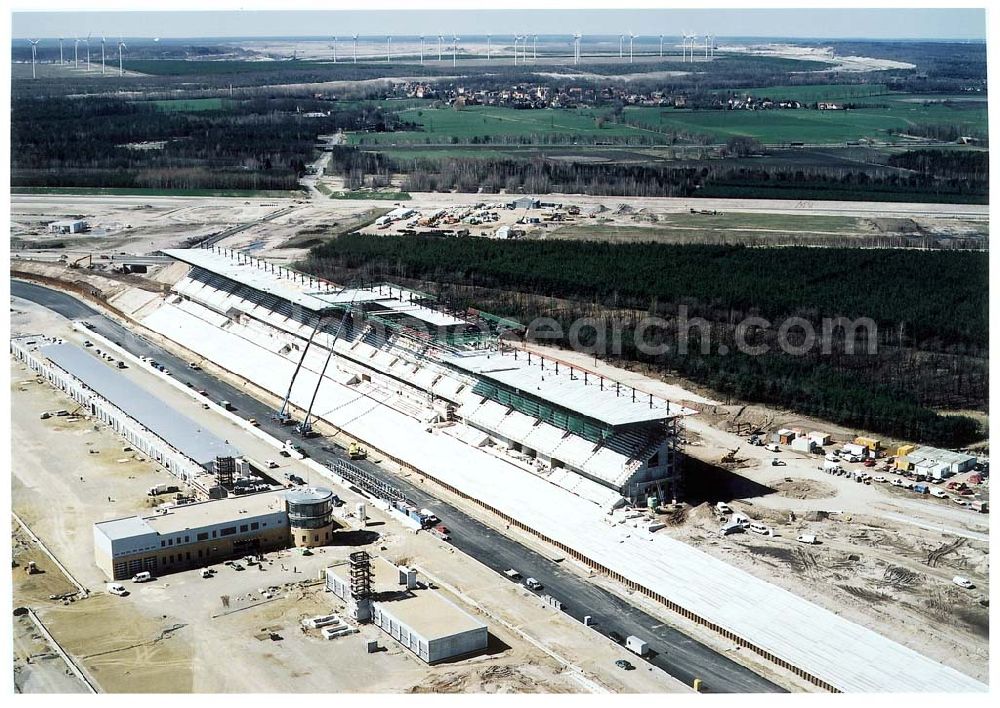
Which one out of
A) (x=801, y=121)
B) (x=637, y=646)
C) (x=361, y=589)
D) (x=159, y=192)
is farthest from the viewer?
(x=801, y=121)

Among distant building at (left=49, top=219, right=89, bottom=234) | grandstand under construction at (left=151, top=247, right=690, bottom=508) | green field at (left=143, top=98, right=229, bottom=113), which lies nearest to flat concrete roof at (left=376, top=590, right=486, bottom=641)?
grandstand under construction at (left=151, top=247, right=690, bottom=508)

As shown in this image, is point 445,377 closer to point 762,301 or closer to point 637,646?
point 637,646

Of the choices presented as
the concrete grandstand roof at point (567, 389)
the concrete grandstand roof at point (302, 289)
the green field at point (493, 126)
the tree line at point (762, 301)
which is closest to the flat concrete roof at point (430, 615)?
the concrete grandstand roof at point (567, 389)

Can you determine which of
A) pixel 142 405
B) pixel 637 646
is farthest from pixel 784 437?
pixel 142 405

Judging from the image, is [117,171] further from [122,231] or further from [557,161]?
[557,161]

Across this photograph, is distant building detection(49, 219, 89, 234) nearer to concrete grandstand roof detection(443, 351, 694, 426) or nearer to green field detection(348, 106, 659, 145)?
green field detection(348, 106, 659, 145)

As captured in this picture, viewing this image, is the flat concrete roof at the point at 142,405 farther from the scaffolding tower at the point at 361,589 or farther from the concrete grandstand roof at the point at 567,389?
the scaffolding tower at the point at 361,589
